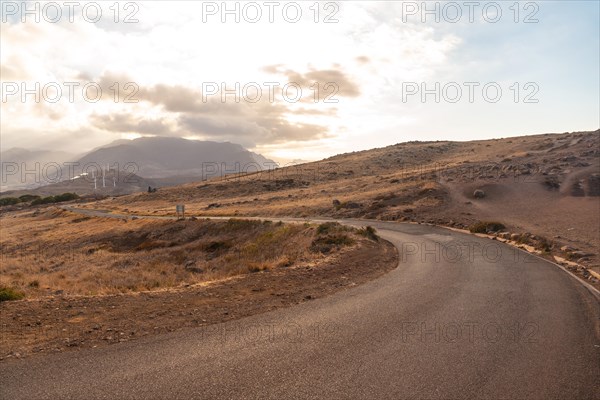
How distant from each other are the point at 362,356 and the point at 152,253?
91.3 ft

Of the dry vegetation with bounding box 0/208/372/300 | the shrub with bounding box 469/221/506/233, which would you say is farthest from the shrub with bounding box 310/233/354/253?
the shrub with bounding box 469/221/506/233

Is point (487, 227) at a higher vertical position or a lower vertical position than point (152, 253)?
higher

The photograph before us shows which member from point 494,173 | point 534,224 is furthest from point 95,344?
point 494,173

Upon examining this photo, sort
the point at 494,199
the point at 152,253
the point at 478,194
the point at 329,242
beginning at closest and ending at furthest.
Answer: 1. the point at 329,242
2. the point at 152,253
3. the point at 494,199
4. the point at 478,194

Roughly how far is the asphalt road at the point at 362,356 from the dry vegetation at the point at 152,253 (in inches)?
250

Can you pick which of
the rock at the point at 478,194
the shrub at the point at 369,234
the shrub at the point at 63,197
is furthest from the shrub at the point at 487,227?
the shrub at the point at 63,197

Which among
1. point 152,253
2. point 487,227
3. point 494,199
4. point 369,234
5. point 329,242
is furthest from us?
point 494,199

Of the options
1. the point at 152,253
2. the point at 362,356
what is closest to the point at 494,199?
the point at 152,253

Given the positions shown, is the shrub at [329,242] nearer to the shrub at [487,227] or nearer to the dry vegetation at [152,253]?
the dry vegetation at [152,253]

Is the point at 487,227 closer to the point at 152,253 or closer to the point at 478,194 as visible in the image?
the point at 478,194

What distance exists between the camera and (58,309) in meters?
10.4

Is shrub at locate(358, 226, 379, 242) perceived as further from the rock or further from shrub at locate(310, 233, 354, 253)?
the rock

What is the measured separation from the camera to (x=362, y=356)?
7656mm

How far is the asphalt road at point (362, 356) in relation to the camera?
Answer: 6348 mm
